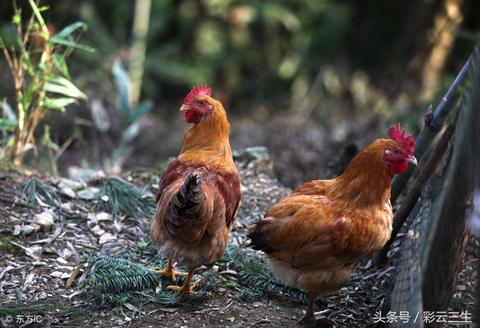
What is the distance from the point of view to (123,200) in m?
4.81

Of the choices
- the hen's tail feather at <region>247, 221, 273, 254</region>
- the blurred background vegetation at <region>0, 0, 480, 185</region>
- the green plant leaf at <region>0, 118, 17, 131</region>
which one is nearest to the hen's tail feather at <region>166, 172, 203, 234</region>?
the hen's tail feather at <region>247, 221, 273, 254</region>

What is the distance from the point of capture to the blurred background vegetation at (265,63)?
801 centimetres

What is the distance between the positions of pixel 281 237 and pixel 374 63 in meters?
7.72

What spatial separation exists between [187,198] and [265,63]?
721 cm

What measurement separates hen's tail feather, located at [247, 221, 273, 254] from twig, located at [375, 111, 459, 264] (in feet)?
3.37

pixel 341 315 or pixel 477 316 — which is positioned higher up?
pixel 477 316

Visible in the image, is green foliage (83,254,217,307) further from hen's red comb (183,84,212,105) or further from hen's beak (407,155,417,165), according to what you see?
hen's beak (407,155,417,165)

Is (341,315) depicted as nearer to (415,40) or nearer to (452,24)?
(452,24)

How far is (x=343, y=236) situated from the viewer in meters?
3.61

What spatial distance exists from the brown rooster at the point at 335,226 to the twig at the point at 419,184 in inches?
7.2

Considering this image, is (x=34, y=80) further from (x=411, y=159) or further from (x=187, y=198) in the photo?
(x=411, y=159)

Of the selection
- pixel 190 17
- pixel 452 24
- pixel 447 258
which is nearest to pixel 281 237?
pixel 447 258

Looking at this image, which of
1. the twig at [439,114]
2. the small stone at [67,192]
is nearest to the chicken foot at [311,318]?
the twig at [439,114]

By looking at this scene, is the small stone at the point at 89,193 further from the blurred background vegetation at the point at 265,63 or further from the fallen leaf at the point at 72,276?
the blurred background vegetation at the point at 265,63
